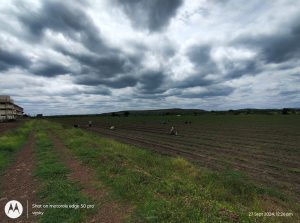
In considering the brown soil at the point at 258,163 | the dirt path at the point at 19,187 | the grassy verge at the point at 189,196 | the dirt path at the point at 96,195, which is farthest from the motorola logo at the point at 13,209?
the brown soil at the point at 258,163

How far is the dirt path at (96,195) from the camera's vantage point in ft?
20.9

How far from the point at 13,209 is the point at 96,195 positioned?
2474 mm

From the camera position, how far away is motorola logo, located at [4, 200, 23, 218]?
22.3 ft

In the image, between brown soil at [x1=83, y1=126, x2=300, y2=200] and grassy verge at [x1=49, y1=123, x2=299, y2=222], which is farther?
brown soil at [x1=83, y1=126, x2=300, y2=200]

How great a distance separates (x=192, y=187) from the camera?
8.67 m

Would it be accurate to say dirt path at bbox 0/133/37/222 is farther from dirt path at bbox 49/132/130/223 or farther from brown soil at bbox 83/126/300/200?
brown soil at bbox 83/126/300/200

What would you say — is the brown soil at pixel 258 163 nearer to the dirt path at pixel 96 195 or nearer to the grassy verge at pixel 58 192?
the dirt path at pixel 96 195

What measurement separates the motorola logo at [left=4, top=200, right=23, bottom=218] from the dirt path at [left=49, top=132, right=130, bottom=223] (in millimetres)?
2019

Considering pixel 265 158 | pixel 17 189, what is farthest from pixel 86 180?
pixel 265 158

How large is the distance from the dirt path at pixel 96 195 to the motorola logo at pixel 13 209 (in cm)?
202

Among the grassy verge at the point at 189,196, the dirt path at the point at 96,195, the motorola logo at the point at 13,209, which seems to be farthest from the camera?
the motorola logo at the point at 13,209

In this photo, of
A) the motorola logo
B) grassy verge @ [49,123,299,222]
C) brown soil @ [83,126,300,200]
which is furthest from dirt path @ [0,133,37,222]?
brown soil @ [83,126,300,200]

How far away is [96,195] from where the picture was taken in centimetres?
795

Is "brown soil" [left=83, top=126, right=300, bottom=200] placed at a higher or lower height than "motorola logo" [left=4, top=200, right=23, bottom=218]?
lower
